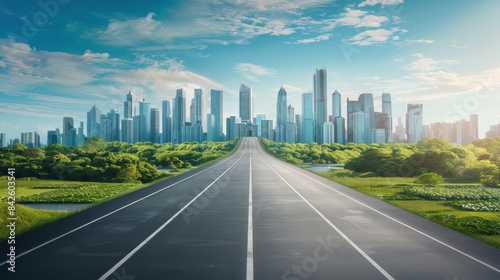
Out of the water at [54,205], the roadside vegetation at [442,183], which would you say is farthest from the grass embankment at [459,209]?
the water at [54,205]

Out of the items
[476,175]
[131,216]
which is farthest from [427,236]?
[476,175]

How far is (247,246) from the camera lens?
41.4 feet

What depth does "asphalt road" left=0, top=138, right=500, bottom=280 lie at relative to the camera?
33.3 ft

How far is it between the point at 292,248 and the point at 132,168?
39.1 meters

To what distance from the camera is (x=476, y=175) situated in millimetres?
41469

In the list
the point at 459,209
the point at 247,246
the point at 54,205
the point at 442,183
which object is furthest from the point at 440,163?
the point at 54,205

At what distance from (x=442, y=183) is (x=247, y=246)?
3244 cm

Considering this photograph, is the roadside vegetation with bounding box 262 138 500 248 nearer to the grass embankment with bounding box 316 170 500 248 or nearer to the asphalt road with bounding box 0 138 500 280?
the grass embankment with bounding box 316 170 500 248

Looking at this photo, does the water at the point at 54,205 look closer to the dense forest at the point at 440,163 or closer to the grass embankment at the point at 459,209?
the grass embankment at the point at 459,209

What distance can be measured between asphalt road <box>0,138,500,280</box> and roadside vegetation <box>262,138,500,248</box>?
1.60m

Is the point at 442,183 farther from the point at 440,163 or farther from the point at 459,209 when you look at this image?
the point at 459,209

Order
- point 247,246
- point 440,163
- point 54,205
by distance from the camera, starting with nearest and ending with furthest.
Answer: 1. point 247,246
2. point 54,205
3. point 440,163

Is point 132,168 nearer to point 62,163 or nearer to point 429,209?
point 62,163

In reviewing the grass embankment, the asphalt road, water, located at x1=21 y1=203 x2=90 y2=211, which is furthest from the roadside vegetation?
water, located at x1=21 y1=203 x2=90 y2=211
